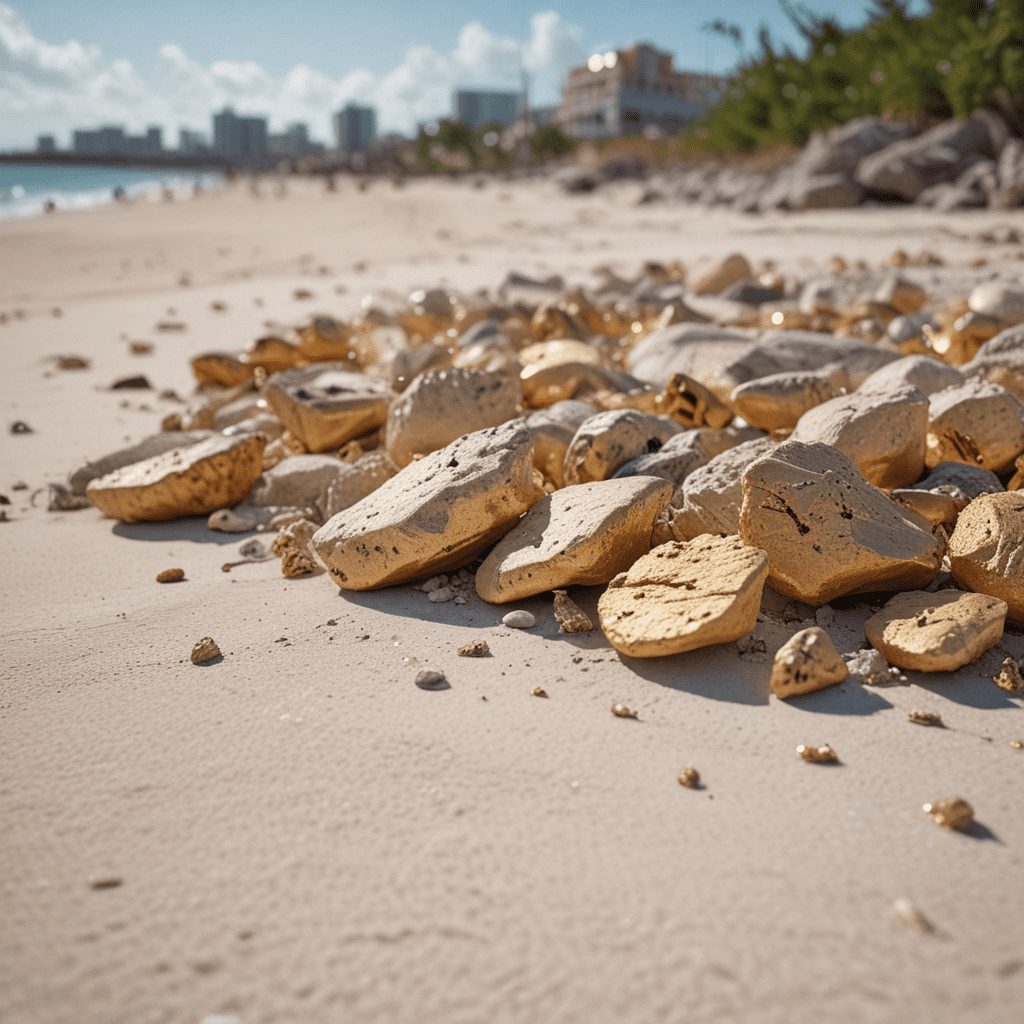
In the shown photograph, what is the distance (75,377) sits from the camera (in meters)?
4.76

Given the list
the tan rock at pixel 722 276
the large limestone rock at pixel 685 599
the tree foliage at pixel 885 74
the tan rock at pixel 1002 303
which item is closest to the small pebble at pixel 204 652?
the large limestone rock at pixel 685 599

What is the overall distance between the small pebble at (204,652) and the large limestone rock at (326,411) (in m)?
1.25

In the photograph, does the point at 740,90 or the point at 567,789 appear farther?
the point at 740,90

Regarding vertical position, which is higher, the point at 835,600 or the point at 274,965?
the point at 835,600

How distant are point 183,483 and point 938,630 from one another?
2.09 metres

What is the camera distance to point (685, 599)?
5.62 ft

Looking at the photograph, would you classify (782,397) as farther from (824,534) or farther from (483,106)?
(483,106)

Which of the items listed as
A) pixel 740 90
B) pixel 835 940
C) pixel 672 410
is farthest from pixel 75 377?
pixel 740 90

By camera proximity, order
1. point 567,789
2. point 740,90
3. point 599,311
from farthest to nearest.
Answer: point 740,90, point 599,311, point 567,789

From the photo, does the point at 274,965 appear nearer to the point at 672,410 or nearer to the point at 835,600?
the point at 835,600

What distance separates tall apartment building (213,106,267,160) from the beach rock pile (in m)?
129

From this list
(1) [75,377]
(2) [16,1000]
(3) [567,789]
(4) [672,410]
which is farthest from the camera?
(1) [75,377]

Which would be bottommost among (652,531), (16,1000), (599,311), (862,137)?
(16,1000)

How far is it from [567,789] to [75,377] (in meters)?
4.38
